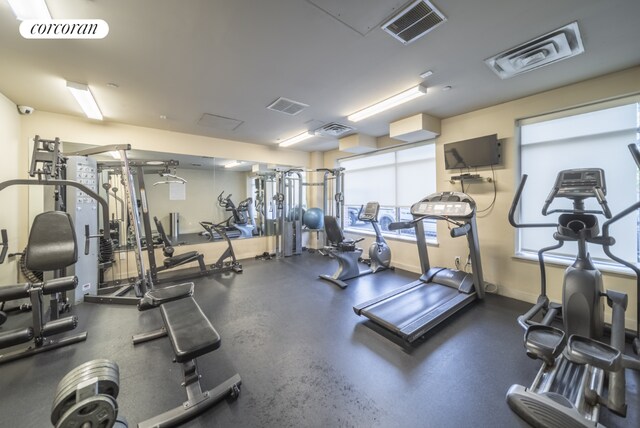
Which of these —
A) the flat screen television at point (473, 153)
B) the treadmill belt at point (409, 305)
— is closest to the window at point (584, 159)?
the flat screen television at point (473, 153)

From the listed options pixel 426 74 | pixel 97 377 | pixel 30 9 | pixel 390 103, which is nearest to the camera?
pixel 97 377

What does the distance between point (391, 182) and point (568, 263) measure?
3.13 metres

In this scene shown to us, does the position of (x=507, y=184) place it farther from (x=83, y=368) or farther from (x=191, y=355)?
(x=83, y=368)

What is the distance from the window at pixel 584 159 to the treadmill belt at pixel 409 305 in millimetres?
1407

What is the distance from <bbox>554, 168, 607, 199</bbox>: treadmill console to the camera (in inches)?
83.4

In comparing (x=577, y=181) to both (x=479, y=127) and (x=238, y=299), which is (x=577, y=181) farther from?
(x=238, y=299)

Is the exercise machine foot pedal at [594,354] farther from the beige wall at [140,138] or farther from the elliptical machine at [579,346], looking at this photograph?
the beige wall at [140,138]

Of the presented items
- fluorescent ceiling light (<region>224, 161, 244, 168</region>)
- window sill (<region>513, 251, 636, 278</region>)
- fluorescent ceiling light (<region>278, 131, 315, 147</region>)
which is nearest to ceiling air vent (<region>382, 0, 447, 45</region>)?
fluorescent ceiling light (<region>278, 131, 315, 147</region>)

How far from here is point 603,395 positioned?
5.72ft

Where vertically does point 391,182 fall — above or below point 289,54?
below

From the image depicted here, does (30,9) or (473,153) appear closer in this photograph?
(30,9)

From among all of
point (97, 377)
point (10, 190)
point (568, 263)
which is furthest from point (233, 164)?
point (568, 263)

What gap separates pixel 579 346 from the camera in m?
1.61

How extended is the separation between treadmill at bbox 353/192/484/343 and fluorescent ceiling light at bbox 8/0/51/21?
12.2 feet
